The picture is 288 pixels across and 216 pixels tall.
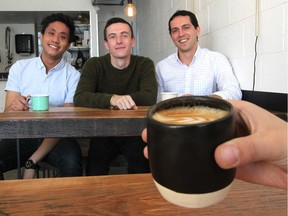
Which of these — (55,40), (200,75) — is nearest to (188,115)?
(55,40)

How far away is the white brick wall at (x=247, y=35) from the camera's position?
175 cm

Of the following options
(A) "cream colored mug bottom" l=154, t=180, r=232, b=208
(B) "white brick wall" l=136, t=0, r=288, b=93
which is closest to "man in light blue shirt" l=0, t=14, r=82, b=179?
(B) "white brick wall" l=136, t=0, r=288, b=93

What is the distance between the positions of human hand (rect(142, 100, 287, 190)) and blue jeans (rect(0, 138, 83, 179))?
133 cm

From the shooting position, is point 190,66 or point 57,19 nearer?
point 57,19

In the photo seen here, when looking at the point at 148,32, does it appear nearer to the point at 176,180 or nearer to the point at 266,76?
the point at 266,76

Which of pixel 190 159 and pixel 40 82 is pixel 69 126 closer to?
pixel 190 159

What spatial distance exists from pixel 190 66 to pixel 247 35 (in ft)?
1.80

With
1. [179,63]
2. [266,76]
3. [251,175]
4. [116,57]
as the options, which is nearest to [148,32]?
[179,63]

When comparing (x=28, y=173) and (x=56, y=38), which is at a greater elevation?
(x=56, y=38)

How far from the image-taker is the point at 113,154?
6.14ft

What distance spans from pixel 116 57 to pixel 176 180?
1849 mm

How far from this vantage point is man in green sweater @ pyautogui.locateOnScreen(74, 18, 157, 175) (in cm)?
181

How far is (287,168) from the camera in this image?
1.63 ft

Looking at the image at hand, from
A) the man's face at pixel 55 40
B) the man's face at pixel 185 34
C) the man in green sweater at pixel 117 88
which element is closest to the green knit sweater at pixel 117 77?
the man in green sweater at pixel 117 88
